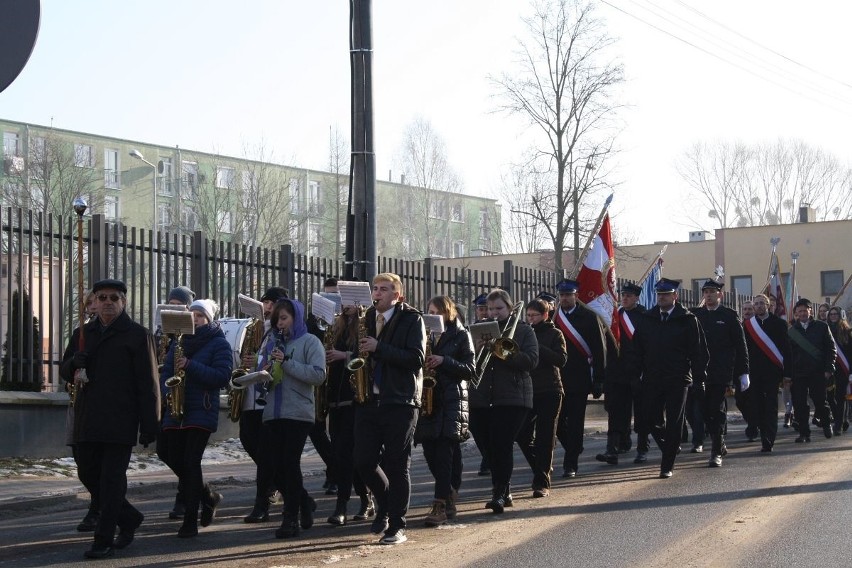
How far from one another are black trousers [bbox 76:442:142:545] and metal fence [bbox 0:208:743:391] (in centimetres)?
494

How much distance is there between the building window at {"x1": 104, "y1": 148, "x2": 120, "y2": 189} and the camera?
63.8 m

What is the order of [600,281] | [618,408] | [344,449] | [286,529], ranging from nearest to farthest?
[286,529] → [344,449] → [618,408] → [600,281]

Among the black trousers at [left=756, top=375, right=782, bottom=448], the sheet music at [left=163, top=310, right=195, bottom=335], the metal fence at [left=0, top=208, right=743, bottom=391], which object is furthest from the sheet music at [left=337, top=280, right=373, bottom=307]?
the black trousers at [left=756, top=375, right=782, bottom=448]

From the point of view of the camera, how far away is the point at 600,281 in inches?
752

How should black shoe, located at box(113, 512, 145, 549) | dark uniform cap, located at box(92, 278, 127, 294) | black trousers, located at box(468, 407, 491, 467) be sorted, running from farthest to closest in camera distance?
black trousers, located at box(468, 407, 491, 467) < black shoe, located at box(113, 512, 145, 549) < dark uniform cap, located at box(92, 278, 127, 294)

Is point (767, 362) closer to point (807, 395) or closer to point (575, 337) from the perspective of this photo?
point (807, 395)

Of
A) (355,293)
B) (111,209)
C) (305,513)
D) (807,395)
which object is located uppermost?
(111,209)

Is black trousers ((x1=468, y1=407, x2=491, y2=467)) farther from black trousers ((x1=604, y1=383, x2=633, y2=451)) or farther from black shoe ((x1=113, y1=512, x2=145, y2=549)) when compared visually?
black trousers ((x1=604, y1=383, x2=633, y2=451))

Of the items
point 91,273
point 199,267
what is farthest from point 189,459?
point 199,267

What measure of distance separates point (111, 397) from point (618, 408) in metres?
8.11

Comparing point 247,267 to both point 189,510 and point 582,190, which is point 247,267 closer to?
point 189,510

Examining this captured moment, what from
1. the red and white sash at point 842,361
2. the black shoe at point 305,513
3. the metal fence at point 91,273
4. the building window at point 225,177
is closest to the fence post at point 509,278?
the metal fence at point 91,273

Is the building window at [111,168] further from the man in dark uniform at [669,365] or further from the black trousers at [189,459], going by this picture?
the black trousers at [189,459]

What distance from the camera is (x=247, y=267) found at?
54.4 ft
